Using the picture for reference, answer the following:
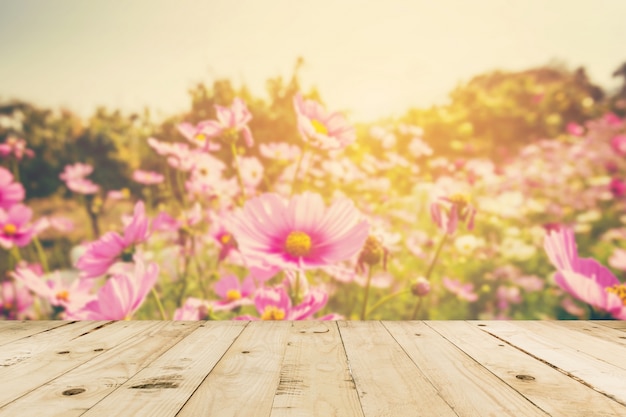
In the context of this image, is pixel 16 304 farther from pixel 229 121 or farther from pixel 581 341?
pixel 581 341

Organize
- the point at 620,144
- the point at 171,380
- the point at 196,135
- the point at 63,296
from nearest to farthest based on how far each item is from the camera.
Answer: the point at 171,380
the point at 196,135
the point at 63,296
the point at 620,144

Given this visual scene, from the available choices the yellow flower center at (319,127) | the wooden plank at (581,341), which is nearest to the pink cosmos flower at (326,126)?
the yellow flower center at (319,127)

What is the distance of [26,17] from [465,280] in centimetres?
196

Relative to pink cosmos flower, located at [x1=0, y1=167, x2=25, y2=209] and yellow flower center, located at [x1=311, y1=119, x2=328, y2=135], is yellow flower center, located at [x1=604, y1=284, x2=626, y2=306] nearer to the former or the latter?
yellow flower center, located at [x1=311, y1=119, x2=328, y2=135]

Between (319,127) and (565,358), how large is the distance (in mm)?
568

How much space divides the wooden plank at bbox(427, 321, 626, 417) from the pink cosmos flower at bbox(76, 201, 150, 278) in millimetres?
592

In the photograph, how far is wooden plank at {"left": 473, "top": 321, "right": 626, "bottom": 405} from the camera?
0.73 metres

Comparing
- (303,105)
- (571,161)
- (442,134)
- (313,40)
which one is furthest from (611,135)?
(303,105)

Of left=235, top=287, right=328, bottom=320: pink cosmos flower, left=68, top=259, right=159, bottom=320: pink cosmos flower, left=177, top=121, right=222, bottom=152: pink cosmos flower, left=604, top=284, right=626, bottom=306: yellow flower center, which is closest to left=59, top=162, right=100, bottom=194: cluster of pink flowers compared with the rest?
left=177, top=121, right=222, bottom=152: pink cosmos flower

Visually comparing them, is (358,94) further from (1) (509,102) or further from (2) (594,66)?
(1) (509,102)

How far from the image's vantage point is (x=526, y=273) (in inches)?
88.3

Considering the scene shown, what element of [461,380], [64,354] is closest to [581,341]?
[461,380]

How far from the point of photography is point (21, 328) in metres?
1.13

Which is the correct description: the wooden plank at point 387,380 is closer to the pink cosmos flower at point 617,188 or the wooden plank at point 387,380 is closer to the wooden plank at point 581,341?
the wooden plank at point 581,341
